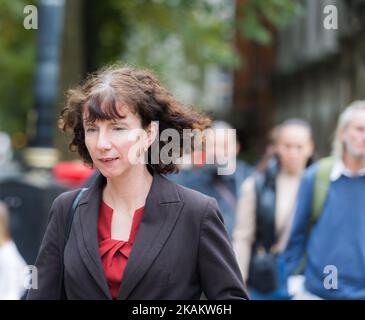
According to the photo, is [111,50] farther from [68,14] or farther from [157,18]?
[68,14]

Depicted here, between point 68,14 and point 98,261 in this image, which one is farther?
point 68,14

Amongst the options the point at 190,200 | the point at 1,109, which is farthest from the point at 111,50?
the point at 190,200

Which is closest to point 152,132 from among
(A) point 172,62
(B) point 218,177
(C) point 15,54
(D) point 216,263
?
(D) point 216,263

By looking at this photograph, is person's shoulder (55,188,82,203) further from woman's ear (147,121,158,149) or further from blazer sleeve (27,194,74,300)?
woman's ear (147,121,158,149)

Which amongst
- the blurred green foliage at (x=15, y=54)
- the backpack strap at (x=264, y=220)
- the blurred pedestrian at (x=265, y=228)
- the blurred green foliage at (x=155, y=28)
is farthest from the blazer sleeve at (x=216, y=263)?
the blurred green foliage at (x=15, y=54)

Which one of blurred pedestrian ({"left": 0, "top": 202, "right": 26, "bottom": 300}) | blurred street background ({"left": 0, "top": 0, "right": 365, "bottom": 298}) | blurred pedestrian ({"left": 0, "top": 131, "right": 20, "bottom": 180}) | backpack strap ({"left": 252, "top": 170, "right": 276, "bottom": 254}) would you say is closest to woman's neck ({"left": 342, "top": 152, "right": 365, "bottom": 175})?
blurred street background ({"left": 0, "top": 0, "right": 365, "bottom": 298})

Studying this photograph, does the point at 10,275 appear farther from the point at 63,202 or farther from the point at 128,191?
the point at 128,191

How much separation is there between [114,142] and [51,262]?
1.62 feet

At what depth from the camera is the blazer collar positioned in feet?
10.6

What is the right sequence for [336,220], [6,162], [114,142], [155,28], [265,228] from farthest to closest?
[6,162]
[155,28]
[265,228]
[336,220]
[114,142]

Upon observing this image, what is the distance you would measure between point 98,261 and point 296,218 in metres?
2.69

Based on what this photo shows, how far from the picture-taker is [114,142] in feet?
11.0

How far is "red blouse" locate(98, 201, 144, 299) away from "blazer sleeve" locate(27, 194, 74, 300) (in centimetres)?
15

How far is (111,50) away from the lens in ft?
71.7
